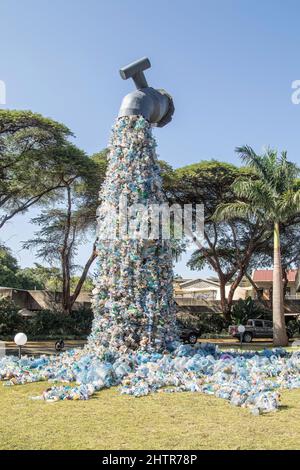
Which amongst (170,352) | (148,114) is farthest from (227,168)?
(170,352)

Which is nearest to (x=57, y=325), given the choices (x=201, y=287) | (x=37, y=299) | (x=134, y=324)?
(x=37, y=299)

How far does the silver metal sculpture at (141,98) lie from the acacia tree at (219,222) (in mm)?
17835

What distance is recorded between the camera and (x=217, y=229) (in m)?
36.2

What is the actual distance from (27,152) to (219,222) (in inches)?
576

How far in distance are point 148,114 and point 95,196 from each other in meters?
18.7

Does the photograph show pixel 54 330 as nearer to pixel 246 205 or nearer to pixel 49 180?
pixel 49 180

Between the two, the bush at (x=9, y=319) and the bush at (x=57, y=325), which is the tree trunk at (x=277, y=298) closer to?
the bush at (x=57, y=325)

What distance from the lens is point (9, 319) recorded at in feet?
92.7

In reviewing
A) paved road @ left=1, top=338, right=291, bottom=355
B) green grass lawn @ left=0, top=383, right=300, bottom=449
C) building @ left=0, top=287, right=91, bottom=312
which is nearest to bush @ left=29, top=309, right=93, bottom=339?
building @ left=0, top=287, right=91, bottom=312

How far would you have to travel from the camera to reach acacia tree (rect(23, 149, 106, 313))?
93.8 feet

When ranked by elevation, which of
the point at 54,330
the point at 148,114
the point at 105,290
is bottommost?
the point at 54,330

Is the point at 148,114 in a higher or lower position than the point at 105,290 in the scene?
higher

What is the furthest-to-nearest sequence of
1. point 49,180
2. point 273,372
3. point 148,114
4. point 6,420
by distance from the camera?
point 49,180 < point 148,114 < point 273,372 < point 6,420

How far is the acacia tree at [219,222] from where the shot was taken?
31.8 metres
